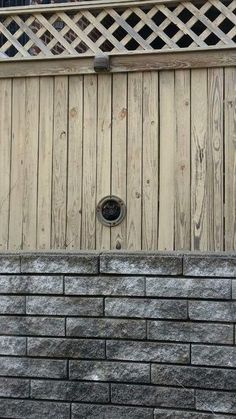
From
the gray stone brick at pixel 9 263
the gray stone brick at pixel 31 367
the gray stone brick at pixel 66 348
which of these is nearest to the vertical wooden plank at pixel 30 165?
the gray stone brick at pixel 9 263

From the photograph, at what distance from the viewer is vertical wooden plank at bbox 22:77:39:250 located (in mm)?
4527

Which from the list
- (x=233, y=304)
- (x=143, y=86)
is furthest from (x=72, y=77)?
(x=233, y=304)

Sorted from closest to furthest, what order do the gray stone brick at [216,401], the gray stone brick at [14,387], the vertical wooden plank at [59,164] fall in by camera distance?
the gray stone brick at [216,401] < the gray stone brick at [14,387] < the vertical wooden plank at [59,164]

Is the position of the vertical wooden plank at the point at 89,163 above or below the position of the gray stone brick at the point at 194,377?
above

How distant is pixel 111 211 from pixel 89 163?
417 millimetres

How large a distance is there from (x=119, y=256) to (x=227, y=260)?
798 millimetres

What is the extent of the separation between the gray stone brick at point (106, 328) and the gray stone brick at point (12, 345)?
38 cm

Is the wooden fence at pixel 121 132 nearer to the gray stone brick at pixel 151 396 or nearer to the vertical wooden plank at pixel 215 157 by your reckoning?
the vertical wooden plank at pixel 215 157

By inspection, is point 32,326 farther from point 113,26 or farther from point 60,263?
point 113,26

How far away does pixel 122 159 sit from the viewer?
4406 mm

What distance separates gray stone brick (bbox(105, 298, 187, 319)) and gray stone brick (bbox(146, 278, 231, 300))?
0.06m

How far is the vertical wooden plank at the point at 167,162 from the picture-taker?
4.29 meters

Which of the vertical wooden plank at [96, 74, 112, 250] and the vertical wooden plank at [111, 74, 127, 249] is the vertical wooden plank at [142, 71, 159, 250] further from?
the vertical wooden plank at [96, 74, 112, 250]

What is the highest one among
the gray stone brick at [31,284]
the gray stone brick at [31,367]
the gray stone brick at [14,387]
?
the gray stone brick at [31,284]
